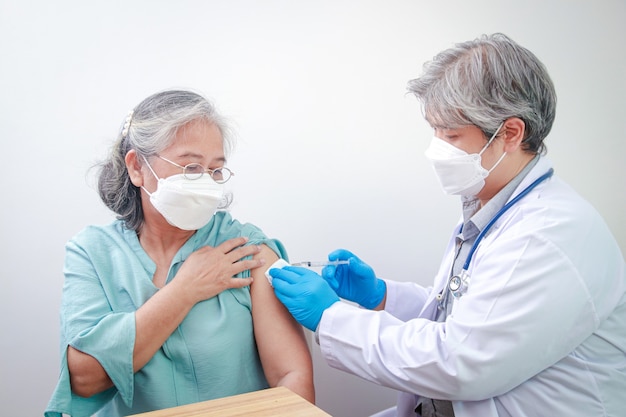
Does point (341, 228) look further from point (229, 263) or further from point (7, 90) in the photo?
point (7, 90)

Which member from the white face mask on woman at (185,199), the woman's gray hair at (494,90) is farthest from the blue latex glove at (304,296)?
the woman's gray hair at (494,90)

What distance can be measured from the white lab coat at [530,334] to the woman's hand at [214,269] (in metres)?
0.39

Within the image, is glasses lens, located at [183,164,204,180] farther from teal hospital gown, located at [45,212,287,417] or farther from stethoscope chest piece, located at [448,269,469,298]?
stethoscope chest piece, located at [448,269,469,298]

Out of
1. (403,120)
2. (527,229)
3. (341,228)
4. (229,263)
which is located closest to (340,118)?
(403,120)

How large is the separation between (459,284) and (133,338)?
0.90m

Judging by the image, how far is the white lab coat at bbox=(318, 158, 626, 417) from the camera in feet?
3.91

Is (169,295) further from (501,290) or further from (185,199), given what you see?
(501,290)

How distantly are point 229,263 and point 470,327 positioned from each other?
0.70 m

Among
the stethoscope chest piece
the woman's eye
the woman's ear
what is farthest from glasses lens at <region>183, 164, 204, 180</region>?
the stethoscope chest piece

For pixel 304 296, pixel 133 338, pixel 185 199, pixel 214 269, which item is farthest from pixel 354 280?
pixel 133 338

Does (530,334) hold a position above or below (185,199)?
below

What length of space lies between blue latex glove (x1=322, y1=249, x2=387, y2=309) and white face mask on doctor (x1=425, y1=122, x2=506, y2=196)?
482 millimetres

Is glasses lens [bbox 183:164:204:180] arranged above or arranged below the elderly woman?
above

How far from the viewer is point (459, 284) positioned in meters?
1.45
